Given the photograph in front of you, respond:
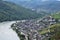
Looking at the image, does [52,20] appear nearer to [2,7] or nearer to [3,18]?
[3,18]

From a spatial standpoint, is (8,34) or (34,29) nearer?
(8,34)

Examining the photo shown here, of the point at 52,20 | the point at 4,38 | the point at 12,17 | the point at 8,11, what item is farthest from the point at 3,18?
the point at 4,38

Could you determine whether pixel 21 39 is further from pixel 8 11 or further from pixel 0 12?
pixel 8 11

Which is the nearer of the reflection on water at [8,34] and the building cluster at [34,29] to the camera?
the building cluster at [34,29]

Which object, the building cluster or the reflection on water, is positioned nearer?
the building cluster

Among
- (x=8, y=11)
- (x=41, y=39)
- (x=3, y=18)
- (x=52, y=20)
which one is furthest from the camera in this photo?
(x=8, y=11)

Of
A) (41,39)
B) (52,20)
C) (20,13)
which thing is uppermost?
(41,39)

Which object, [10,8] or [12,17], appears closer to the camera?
[12,17]

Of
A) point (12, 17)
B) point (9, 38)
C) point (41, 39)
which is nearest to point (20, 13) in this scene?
point (12, 17)

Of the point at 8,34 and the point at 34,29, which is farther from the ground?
the point at 34,29

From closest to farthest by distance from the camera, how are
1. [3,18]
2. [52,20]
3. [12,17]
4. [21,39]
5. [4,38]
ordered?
[21,39], [4,38], [52,20], [3,18], [12,17]

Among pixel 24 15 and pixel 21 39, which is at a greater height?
pixel 21 39
